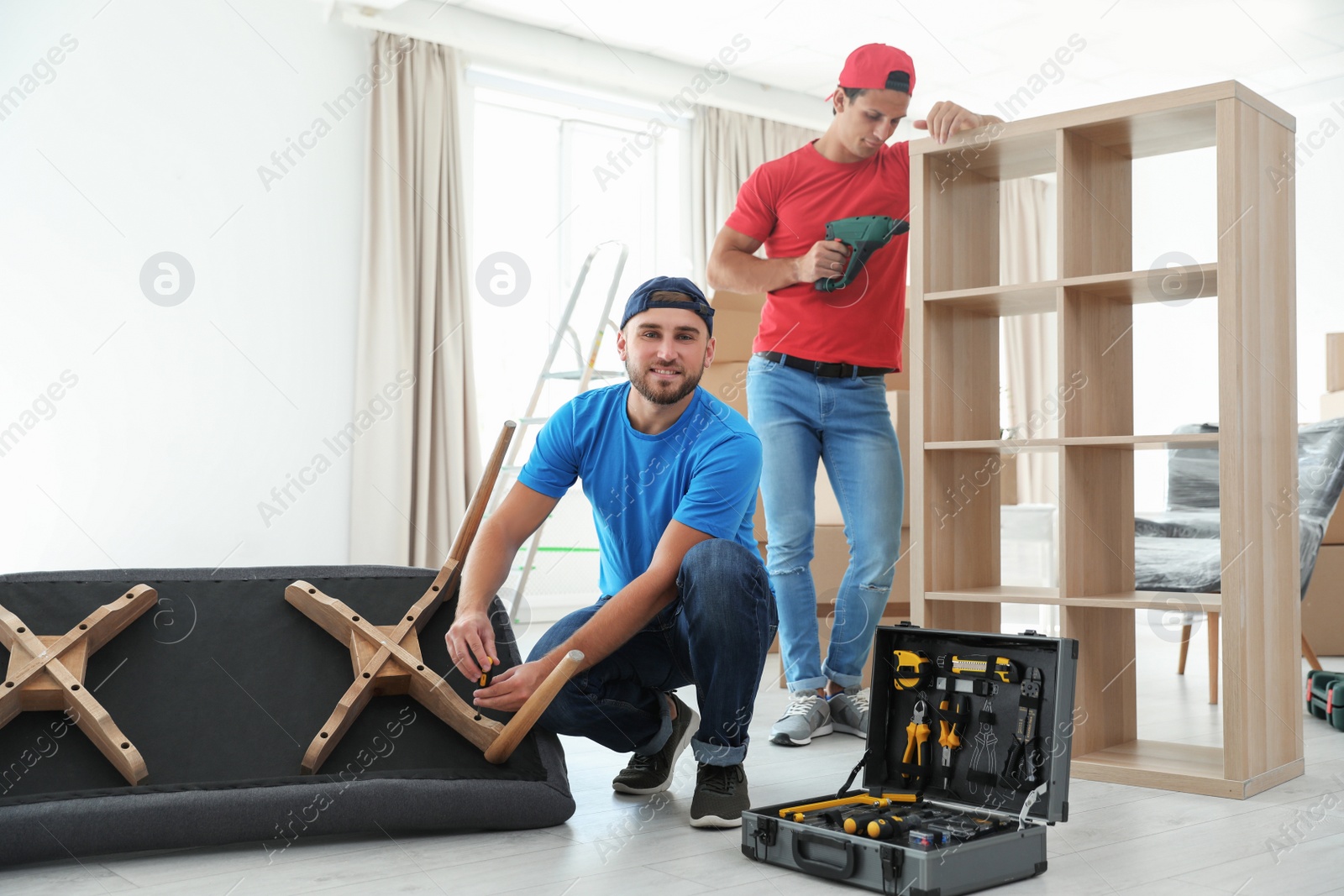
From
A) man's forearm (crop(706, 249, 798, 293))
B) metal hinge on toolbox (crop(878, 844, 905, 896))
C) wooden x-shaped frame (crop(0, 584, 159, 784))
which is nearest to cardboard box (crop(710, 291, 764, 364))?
man's forearm (crop(706, 249, 798, 293))

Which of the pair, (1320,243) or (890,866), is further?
(1320,243)

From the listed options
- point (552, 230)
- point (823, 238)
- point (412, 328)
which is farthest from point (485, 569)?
point (552, 230)

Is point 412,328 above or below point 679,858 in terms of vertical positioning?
above

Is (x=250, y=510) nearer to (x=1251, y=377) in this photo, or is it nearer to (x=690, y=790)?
(x=690, y=790)

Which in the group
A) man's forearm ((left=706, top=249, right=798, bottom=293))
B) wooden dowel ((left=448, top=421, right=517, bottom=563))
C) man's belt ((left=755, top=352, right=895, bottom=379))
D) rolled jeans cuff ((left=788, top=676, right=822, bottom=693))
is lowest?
rolled jeans cuff ((left=788, top=676, right=822, bottom=693))

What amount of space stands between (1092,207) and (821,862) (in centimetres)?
145

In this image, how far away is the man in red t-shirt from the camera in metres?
2.47

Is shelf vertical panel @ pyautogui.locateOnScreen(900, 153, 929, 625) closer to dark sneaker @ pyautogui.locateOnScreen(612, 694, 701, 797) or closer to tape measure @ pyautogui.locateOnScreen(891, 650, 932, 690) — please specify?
tape measure @ pyautogui.locateOnScreen(891, 650, 932, 690)

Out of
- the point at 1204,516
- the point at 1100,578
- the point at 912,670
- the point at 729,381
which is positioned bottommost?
the point at 912,670

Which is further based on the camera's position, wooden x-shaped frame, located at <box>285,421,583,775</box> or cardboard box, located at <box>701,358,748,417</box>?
cardboard box, located at <box>701,358,748,417</box>

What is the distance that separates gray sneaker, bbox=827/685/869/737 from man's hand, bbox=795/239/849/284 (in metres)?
0.92

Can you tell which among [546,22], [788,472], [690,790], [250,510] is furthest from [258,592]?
[546,22]

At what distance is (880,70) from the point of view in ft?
7.84

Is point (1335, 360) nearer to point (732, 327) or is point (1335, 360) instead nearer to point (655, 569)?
point (732, 327)
